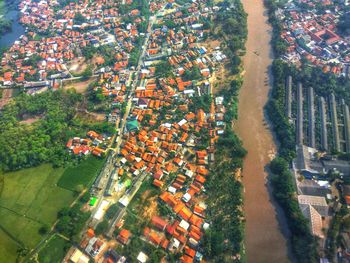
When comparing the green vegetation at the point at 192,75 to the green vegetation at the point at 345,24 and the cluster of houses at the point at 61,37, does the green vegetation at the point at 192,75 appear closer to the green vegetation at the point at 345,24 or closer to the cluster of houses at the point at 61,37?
the cluster of houses at the point at 61,37

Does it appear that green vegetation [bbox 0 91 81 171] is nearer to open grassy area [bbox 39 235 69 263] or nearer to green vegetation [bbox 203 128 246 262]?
open grassy area [bbox 39 235 69 263]

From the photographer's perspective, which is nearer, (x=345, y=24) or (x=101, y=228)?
(x=101, y=228)

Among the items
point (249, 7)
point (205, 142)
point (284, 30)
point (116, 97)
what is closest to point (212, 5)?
point (249, 7)

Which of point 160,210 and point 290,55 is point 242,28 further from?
point 160,210

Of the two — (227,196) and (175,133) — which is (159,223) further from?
(175,133)

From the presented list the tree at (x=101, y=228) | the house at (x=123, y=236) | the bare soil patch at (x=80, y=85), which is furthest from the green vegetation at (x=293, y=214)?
the bare soil patch at (x=80, y=85)

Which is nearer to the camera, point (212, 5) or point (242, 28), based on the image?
point (242, 28)

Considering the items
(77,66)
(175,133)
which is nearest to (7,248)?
(175,133)
